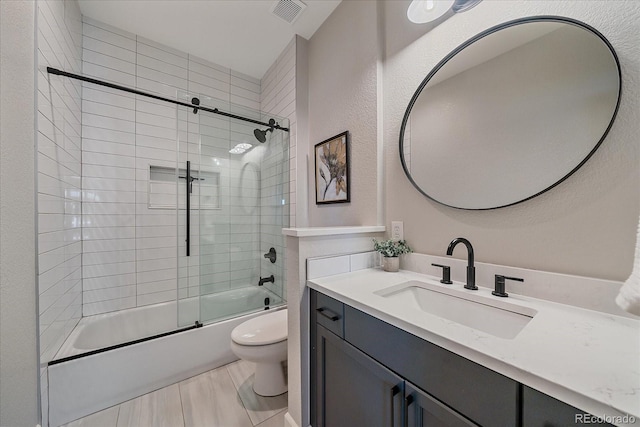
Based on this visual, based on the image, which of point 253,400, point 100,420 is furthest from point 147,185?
point 253,400

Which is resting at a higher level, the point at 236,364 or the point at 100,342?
the point at 100,342

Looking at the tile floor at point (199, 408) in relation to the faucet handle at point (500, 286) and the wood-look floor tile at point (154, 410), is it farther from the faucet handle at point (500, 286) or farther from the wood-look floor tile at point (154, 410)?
the faucet handle at point (500, 286)

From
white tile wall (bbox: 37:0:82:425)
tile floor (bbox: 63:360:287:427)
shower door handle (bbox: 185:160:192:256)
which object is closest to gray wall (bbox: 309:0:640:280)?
shower door handle (bbox: 185:160:192:256)

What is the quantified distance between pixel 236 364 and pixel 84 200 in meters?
1.87

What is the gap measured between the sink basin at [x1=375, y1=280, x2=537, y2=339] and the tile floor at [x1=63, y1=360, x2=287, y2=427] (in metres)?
1.06

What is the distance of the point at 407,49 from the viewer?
134 cm

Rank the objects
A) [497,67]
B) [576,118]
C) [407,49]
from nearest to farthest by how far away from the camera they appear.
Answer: [576,118], [497,67], [407,49]

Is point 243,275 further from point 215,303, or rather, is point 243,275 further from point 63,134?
point 63,134

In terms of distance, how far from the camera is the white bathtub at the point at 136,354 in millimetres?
1310

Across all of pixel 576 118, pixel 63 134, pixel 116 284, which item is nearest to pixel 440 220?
pixel 576 118

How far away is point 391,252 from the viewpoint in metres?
1.25

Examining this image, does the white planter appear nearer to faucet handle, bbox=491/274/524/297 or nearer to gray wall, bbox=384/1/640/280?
gray wall, bbox=384/1/640/280

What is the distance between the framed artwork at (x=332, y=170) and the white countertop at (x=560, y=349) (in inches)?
39.1

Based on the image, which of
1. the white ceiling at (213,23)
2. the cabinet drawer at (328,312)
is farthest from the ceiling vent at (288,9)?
the cabinet drawer at (328,312)
